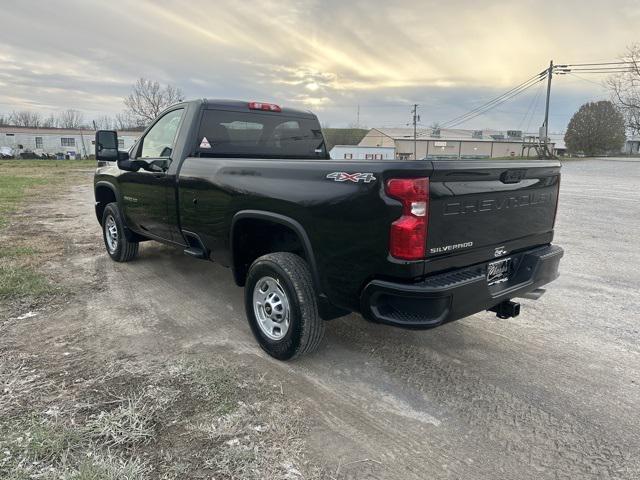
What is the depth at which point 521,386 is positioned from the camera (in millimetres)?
3098

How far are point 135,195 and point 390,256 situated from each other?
12.3 ft

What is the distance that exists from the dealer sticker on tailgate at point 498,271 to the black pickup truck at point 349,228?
0.01 meters

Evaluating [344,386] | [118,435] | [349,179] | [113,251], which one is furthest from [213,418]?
[113,251]

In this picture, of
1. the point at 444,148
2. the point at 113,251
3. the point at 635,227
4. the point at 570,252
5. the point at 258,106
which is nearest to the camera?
the point at 258,106

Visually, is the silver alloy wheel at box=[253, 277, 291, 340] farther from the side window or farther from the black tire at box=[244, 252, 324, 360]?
the side window

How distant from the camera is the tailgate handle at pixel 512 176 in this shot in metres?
2.89

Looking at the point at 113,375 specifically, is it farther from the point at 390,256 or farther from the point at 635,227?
the point at 635,227

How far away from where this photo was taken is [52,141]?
203ft

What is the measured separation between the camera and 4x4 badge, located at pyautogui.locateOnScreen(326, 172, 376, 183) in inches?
100

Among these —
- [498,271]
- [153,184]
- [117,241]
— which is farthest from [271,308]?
[117,241]

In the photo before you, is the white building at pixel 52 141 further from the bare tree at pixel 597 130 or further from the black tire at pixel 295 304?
the bare tree at pixel 597 130

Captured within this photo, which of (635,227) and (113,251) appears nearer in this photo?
(113,251)

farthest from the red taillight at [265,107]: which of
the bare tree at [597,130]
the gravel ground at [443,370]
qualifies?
the bare tree at [597,130]

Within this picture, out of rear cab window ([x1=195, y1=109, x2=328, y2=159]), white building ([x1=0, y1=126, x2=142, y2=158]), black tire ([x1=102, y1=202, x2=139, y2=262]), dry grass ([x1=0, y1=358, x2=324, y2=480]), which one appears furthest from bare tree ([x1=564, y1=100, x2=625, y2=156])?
dry grass ([x1=0, y1=358, x2=324, y2=480])
